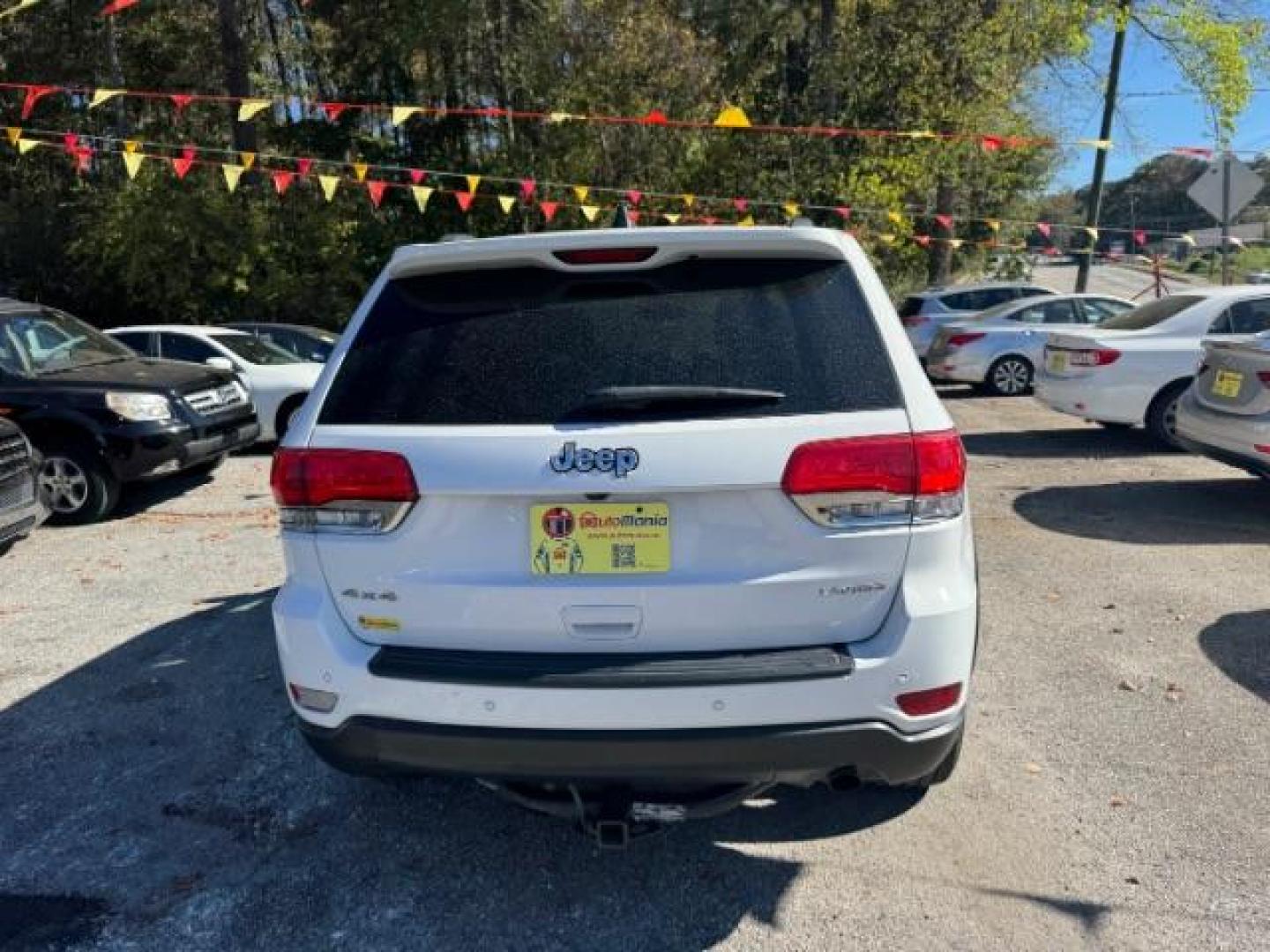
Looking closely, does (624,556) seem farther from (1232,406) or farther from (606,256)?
(1232,406)

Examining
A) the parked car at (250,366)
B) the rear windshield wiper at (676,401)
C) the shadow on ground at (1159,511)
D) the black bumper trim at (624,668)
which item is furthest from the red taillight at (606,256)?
the parked car at (250,366)

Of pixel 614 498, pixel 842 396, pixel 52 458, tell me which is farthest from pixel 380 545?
pixel 52 458

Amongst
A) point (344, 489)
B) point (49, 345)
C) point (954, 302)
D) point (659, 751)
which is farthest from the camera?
point (954, 302)

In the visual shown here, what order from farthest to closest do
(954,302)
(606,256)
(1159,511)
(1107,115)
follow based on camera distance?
(1107,115) < (954,302) < (1159,511) < (606,256)

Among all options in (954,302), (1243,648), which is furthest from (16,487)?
(954,302)

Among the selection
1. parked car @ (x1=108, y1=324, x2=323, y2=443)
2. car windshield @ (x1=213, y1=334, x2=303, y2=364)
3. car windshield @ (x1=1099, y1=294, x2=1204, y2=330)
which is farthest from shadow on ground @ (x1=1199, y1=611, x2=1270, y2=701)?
car windshield @ (x1=213, y1=334, x2=303, y2=364)

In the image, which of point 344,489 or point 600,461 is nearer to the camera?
point 600,461

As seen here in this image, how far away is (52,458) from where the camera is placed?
7.43 m

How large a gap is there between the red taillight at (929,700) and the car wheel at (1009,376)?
12.5 metres

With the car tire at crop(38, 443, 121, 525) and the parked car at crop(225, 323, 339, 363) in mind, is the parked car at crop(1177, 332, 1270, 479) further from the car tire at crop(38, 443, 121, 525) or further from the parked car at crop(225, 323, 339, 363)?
the parked car at crop(225, 323, 339, 363)

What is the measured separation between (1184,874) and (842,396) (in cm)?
182

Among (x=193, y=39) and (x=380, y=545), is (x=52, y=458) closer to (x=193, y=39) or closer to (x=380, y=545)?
(x=380, y=545)

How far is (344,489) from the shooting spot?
2.49 metres

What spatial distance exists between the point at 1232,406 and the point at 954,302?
383 inches
